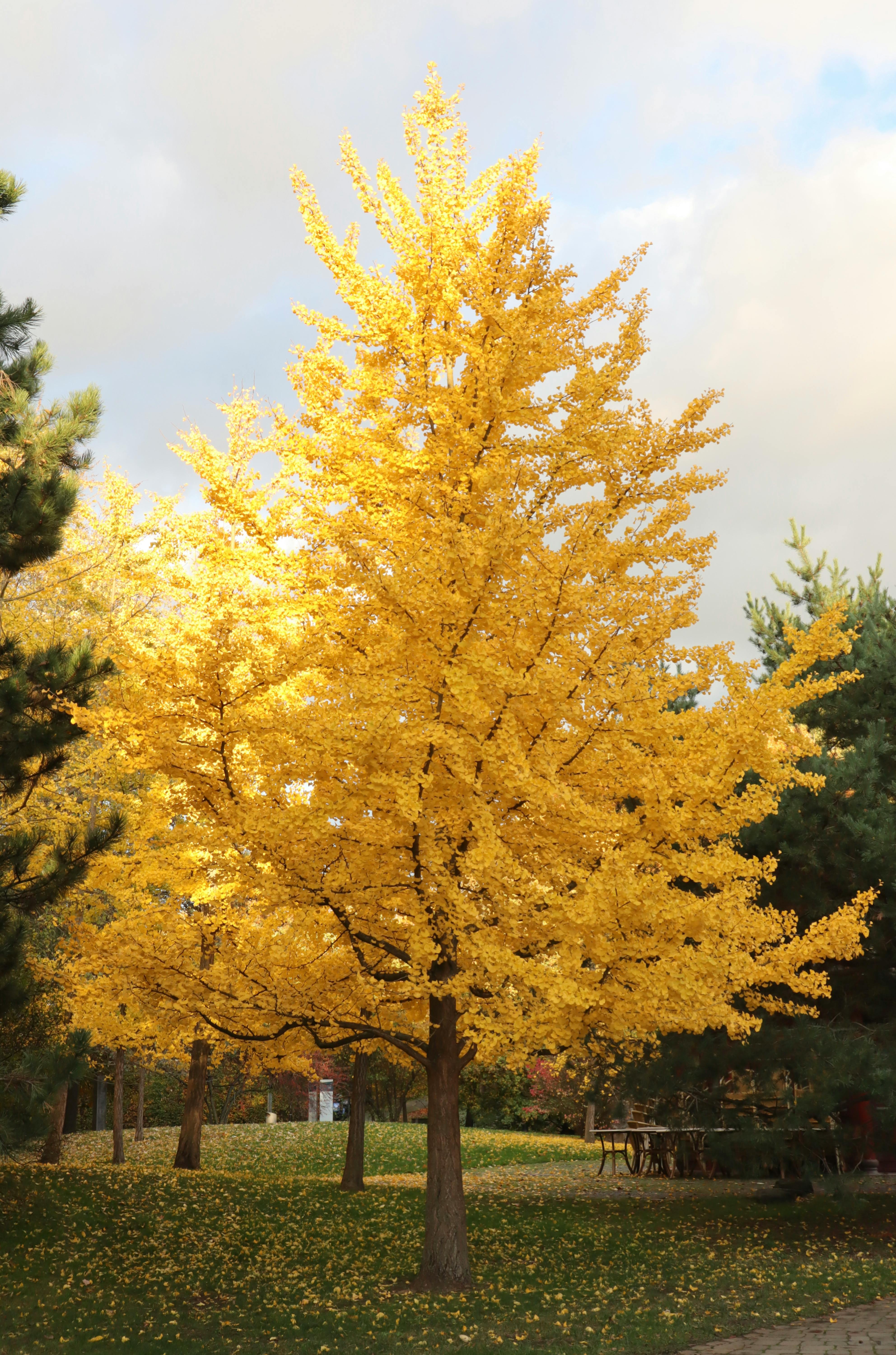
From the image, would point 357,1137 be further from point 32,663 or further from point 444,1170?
point 32,663

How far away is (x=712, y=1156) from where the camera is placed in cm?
1005

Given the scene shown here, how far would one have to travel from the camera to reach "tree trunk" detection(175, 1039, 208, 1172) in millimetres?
13531

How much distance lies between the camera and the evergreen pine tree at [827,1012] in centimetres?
883

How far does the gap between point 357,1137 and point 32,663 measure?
26.3 feet

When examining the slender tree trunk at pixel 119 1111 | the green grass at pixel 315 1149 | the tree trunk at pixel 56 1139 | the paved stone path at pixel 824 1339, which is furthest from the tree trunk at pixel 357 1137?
the paved stone path at pixel 824 1339

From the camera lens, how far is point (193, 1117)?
13.7 meters

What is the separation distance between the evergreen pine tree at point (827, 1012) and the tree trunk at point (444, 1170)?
291 cm

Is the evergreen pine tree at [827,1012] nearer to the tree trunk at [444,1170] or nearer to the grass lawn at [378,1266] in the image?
the grass lawn at [378,1266]

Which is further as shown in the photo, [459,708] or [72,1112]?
[72,1112]

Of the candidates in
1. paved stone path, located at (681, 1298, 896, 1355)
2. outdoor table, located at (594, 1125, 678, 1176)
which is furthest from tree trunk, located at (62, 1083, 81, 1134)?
paved stone path, located at (681, 1298, 896, 1355)

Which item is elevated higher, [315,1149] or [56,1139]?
[56,1139]

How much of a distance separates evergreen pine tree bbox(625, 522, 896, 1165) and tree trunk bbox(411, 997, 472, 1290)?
291 centimetres

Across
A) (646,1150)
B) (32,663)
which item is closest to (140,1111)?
(646,1150)

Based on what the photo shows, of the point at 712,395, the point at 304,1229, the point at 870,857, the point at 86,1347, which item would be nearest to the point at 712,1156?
the point at 870,857
